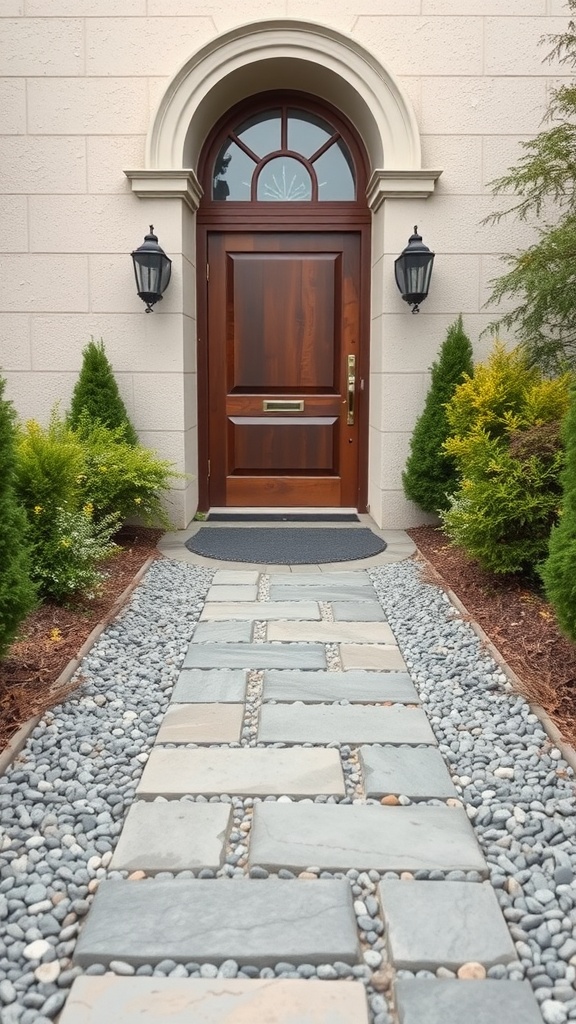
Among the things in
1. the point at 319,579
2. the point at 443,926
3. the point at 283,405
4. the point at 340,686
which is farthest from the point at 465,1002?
the point at 283,405

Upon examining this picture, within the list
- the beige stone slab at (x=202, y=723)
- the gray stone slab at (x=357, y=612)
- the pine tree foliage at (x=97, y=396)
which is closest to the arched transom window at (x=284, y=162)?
the pine tree foliage at (x=97, y=396)

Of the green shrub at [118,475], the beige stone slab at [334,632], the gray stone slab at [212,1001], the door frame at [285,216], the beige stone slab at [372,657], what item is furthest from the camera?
the door frame at [285,216]

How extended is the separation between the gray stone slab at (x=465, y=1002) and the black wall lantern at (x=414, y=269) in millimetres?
4765

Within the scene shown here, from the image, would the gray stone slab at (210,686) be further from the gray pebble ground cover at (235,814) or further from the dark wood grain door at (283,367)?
the dark wood grain door at (283,367)

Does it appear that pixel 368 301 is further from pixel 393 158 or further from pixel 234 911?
pixel 234 911

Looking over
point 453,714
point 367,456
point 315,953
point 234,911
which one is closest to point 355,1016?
point 315,953

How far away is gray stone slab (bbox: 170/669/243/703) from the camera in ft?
9.75

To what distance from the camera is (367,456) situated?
21.5 feet

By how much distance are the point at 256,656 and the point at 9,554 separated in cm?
115

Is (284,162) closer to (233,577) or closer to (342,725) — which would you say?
(233,577)

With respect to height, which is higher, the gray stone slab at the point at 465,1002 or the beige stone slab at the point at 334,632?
the beige stone slab at the point at 334,632

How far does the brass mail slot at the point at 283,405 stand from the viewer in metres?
6.45

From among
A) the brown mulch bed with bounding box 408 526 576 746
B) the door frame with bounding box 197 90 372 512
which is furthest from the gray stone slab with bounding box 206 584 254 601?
the door frame with bounding box 197 90 372 512

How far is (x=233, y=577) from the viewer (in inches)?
186
